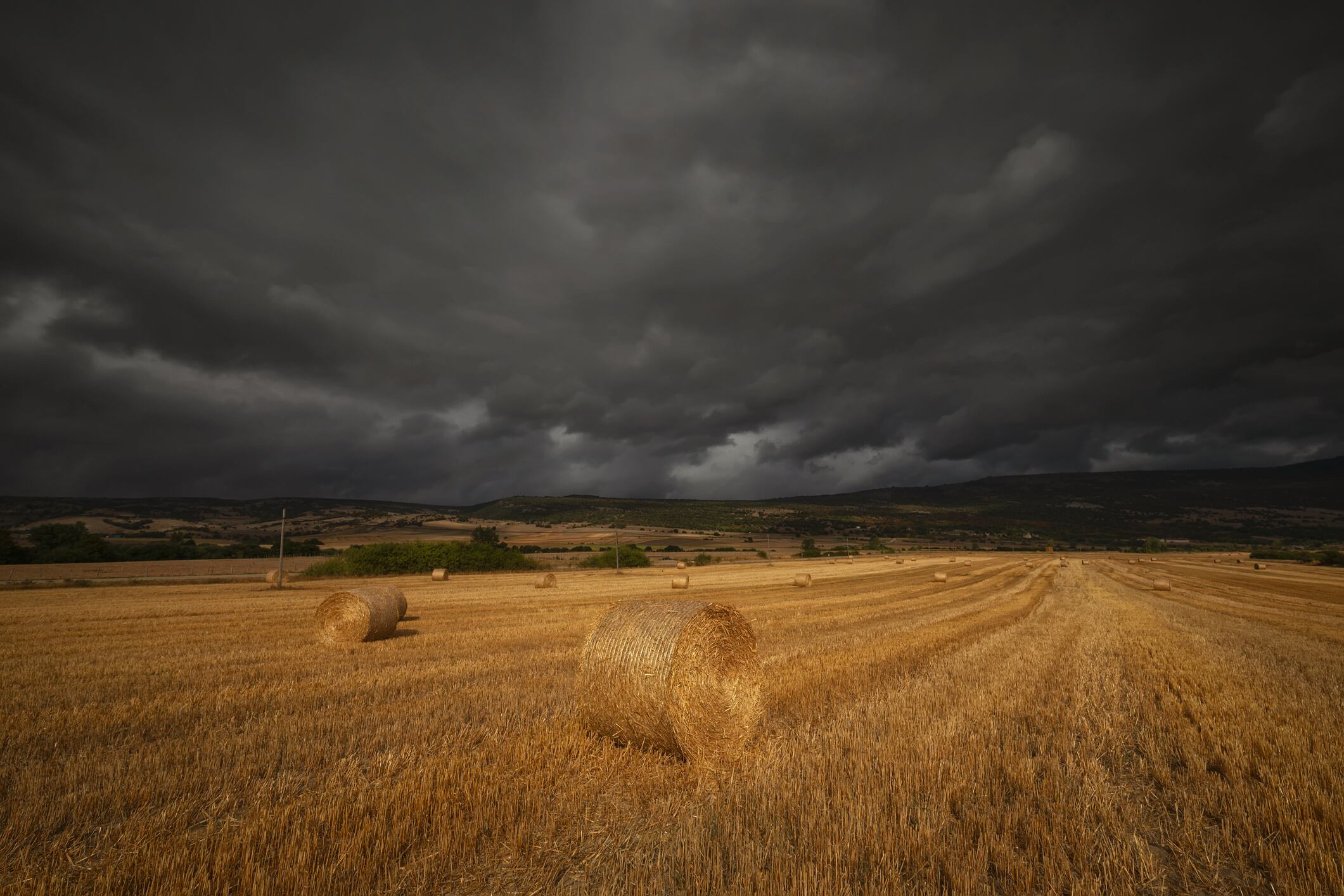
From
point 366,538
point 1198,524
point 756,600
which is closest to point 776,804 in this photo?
point 756,600

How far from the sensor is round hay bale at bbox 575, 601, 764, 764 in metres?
6.01

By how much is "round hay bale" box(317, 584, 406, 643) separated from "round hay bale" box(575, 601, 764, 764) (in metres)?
7.85

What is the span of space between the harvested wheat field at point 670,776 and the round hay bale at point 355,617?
32.0 inches

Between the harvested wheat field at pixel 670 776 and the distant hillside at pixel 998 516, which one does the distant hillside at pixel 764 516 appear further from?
the harvested wheat field at pixel 670 776

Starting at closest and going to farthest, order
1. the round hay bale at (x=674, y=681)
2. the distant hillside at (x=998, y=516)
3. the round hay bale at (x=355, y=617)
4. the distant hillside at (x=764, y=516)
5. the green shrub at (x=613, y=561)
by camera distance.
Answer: the round hay bale at (x=674, y=681), the round hay bale at (x=355, y=617), the green shrub at (x=613, y=561), the distant hillside at (x=764, y=516), the distant hillside at (x=998, y=516)

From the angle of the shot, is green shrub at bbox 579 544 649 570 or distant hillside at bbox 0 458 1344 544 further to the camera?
distant hillside at bbox 0 458 1344 544

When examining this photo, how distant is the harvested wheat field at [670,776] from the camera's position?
3.60 m

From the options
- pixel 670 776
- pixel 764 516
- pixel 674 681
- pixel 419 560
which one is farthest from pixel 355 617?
pixel 764 516

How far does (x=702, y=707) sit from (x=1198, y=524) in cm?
20708

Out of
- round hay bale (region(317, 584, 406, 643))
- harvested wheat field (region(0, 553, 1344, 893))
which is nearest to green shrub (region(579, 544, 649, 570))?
round hay bale (region(317, 584, 406, 643))

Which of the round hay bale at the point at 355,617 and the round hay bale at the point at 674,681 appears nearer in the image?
the round hay bale at the point at 674,681

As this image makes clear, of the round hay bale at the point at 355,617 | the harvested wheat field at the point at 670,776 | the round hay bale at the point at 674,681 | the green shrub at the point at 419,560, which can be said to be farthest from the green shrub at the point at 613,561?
the round hay bale at the point at 674,681

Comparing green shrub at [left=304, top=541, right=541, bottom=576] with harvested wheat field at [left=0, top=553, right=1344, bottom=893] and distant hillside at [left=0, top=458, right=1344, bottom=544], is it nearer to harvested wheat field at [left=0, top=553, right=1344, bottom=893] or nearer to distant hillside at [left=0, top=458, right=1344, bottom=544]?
harvested wheat field at [left=0, top=553, right=1344, bottom=893]

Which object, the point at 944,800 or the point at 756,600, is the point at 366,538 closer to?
the point at 756,600
